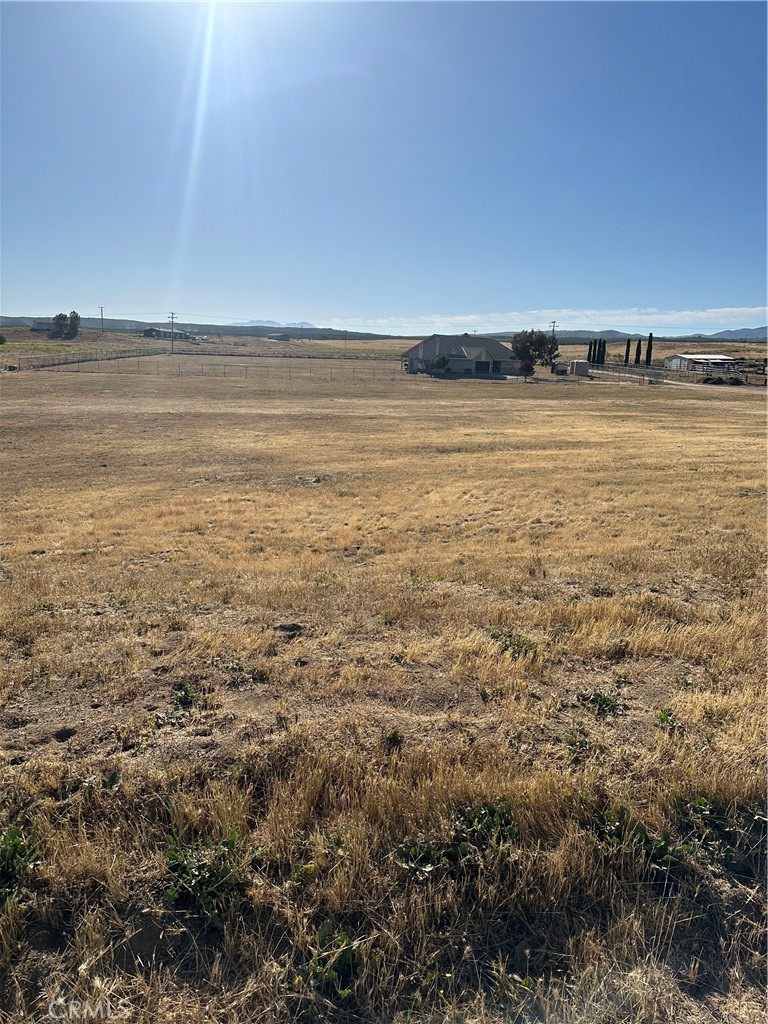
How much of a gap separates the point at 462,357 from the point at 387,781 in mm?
89149

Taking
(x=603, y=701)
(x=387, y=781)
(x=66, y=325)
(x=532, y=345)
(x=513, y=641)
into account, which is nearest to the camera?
(x=387, y=781)

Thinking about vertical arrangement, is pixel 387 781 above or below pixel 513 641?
below

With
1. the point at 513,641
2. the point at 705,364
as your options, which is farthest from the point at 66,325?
the point at 513,641

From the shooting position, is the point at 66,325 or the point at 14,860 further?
the point at 66,325

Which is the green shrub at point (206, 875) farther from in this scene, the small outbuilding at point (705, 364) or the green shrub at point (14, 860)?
the small outbuilding at point (705, 364)

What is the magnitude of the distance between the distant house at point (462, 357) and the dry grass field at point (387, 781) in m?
79.5

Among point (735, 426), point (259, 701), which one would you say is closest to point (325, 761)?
point (259, 701)

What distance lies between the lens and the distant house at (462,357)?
3430 inches

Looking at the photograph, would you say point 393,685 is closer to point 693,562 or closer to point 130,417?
point 693,562

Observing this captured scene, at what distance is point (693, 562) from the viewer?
8805mm

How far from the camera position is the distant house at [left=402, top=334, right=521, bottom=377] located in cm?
8712

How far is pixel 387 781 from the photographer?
12.2 ft

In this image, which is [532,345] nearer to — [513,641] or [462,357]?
[462,357]

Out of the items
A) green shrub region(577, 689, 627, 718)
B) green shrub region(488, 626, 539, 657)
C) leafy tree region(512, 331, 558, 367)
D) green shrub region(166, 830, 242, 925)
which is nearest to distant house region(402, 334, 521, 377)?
leafy tree region(512, 331, 558, 367)
